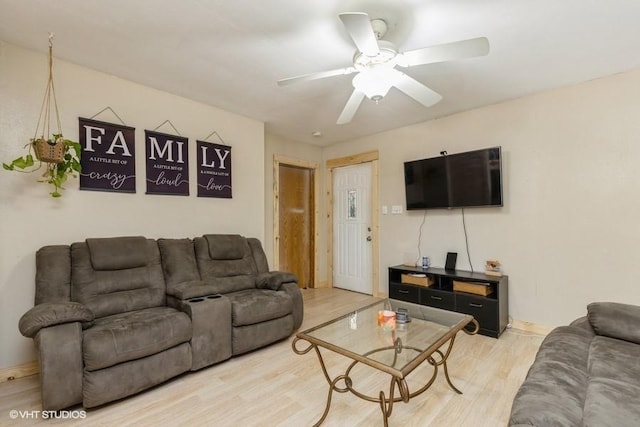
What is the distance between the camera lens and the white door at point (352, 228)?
15.2ft

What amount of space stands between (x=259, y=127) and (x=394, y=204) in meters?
2.13

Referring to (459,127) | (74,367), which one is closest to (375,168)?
(459,127)

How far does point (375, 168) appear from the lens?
4.46 metres

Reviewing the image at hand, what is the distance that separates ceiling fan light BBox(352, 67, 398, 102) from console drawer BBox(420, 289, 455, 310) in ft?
7.50

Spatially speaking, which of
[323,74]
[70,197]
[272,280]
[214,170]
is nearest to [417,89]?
[323,74]

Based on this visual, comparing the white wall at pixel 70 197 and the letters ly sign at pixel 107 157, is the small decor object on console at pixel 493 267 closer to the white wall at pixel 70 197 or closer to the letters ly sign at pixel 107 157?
the white wall at pixel 70 197

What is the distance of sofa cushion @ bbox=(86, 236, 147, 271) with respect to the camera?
7.78 feet

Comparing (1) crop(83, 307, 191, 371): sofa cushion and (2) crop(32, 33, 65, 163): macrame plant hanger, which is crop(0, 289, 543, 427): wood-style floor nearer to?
(1) crop(83, 307, 191, 371): sofa cushion

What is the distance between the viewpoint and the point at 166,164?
3.05 meters

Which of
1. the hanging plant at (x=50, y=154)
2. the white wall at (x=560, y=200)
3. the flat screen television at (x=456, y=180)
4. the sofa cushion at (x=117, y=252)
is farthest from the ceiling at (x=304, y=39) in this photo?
the sofa cushion at (x=117, y=252)

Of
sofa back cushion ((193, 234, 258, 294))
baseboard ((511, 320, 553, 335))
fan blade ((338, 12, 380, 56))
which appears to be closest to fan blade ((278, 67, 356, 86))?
fan blade ((338, 12, 380, 56))

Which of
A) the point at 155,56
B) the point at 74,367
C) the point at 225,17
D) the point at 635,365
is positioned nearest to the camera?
the point at 635,365

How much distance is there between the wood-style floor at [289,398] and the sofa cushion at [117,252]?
0.92 m

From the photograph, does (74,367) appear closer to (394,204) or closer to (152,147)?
(152,147)
